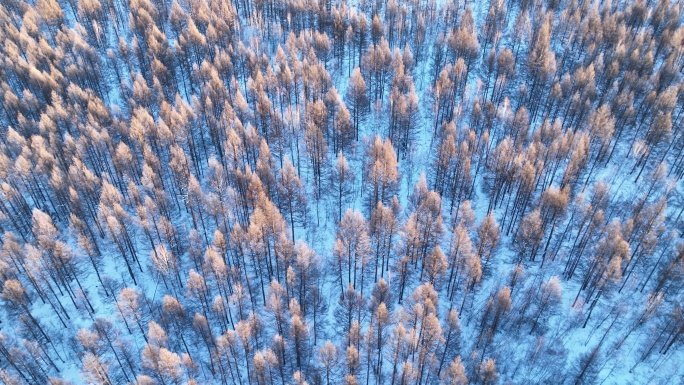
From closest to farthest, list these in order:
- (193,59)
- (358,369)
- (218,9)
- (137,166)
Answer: (358,369) → (137,166) → (193,59) → (218,9)

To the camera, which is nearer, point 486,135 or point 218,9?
point 486,135

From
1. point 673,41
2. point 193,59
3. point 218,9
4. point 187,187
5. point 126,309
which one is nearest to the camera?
point 126,309

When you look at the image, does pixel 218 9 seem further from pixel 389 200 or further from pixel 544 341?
pixel 544 341

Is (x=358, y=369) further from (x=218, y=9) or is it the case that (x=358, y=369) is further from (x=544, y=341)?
(x=218, y=9)

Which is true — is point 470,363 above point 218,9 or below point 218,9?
below

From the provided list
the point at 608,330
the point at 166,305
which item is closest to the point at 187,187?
the point at 166,305

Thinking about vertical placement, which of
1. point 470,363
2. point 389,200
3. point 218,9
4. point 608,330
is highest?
point 218,9
